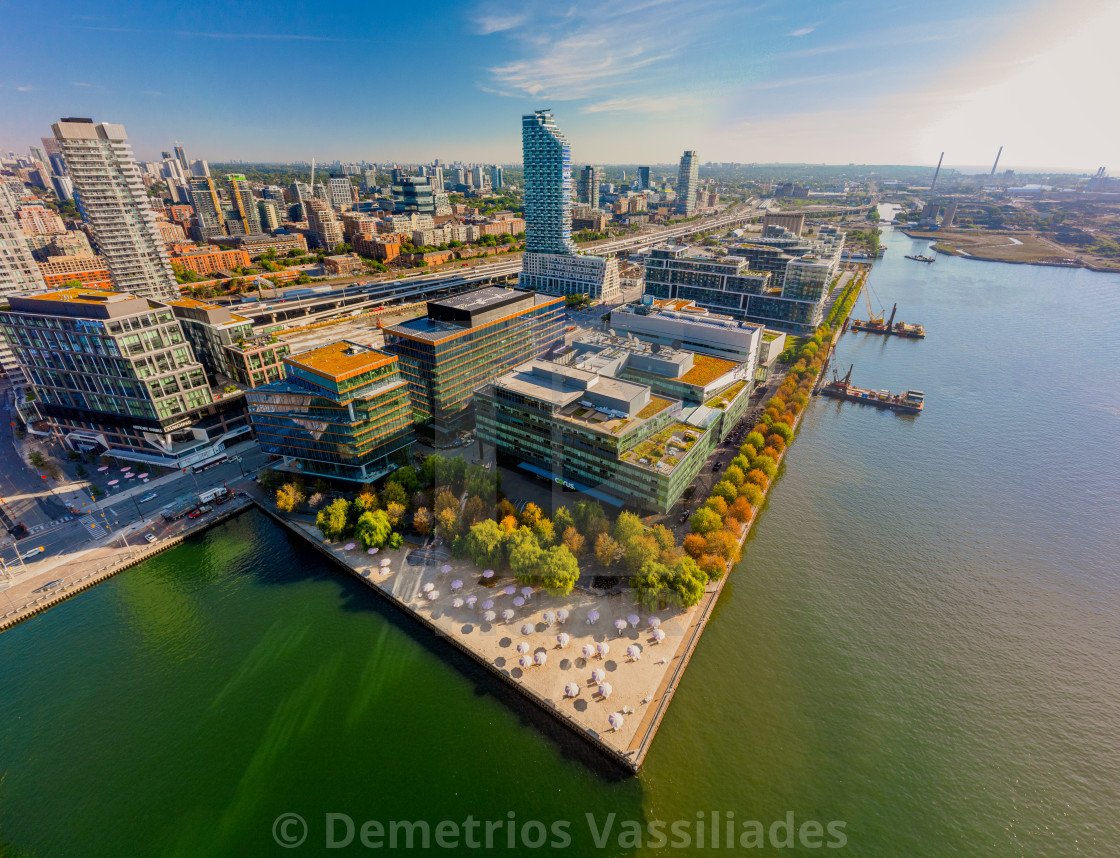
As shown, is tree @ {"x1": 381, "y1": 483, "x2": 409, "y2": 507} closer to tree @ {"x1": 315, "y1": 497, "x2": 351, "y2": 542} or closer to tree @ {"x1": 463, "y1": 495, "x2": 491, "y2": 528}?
tree @ {"x1": 315, "y1": 497, "x2": 351, "y2": 542}

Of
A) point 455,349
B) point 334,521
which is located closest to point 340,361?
point 455,349

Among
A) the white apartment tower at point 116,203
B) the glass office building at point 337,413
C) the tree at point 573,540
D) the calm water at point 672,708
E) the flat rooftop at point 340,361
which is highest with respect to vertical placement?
the white apartment tower at point 116,203

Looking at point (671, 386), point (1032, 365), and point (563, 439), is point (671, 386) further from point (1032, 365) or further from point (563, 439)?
point (1032, 365)

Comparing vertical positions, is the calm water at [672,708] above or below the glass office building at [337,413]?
below

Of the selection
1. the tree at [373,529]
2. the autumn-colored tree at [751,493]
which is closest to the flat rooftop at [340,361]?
the tree at [373,529]

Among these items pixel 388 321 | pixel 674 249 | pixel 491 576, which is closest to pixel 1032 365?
pixel 674 249

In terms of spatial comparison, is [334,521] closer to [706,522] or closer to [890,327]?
[706,522]

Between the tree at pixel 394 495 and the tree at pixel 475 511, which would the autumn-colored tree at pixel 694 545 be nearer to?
the tree at pixel 475 511
